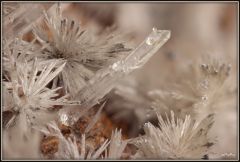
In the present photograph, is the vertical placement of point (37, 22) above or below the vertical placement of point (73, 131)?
above

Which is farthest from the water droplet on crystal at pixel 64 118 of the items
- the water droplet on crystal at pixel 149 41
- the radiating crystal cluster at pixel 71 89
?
the water droplet on crystal at pixel 149 41

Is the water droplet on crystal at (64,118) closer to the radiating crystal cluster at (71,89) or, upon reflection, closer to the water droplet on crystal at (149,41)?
the radiating crystal cluster at (71,89)

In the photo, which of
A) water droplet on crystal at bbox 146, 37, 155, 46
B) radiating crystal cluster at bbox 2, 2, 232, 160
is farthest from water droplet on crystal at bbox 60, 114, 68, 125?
water droplet on crystal at bbox 146, 37, 155, 46

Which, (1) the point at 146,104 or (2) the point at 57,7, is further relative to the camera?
(1) the point at 146,104

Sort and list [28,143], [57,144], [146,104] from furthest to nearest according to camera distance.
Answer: [146,104] → [57,144] → [28,143]

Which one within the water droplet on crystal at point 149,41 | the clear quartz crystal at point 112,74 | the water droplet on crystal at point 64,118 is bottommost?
the water droplet on crystal at point 64,118

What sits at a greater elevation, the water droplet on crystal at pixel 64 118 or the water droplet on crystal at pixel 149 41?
the water droplet on crystal at pixel 149 41

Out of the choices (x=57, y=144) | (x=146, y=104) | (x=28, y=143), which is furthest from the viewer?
(x=146, y=104)

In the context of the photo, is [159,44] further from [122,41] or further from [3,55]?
[3,55]

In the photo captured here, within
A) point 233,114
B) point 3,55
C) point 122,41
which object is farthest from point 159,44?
point 233,114
